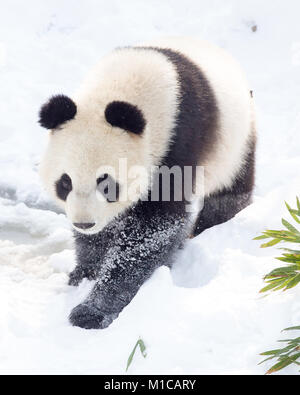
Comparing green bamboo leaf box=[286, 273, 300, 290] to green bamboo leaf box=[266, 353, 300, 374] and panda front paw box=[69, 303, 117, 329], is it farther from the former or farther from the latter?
panda front paw box=[69, 303, 117, 329]

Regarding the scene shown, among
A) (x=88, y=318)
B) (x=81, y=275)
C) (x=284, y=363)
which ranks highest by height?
(x=81, y=275)

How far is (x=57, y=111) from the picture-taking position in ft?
10.4

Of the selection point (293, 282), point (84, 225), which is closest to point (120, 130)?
point (84, 225)

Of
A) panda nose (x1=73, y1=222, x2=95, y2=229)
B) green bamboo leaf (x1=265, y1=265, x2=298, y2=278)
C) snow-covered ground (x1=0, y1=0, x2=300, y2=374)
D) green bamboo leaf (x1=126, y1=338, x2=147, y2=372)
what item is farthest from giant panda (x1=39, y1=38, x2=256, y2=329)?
green bamboo leaf (x1=265, y1=265, x2=298, y2=278)

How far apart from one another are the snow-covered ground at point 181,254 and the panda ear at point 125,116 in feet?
2.81

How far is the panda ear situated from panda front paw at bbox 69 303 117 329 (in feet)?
3.55

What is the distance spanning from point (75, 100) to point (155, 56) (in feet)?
2.02

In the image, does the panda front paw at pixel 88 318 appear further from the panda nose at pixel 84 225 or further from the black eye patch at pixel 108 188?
the black eye patch at pixel 108 188

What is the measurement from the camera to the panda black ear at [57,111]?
10.3 ft

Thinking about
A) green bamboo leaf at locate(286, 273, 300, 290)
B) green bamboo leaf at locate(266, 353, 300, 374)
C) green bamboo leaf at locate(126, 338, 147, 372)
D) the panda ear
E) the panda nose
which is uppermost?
the panda ear

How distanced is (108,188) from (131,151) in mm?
249

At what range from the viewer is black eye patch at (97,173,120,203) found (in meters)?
3.11

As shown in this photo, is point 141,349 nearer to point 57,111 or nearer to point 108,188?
point 108,188

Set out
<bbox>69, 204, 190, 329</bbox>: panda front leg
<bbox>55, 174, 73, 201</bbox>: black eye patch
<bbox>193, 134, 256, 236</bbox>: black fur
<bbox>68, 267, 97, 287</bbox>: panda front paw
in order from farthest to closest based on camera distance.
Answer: <bbox>193, 134, 256, 236</bbox>: black fur → <bbox>68, 267, 97, 287</bbox>: panda front paw → <bbox>69, 204, 190, 329</bbox>: panda front leg → <bbox>55, 174, 73, 201</bbox>: black eye patch
